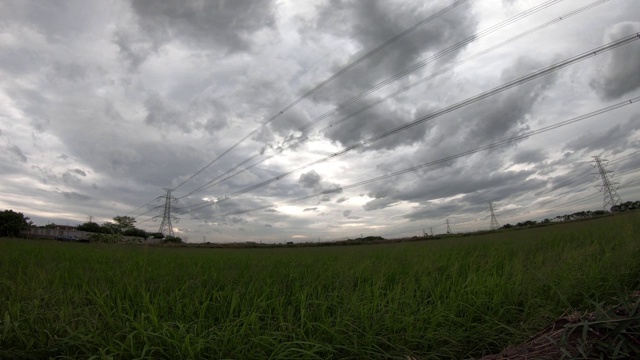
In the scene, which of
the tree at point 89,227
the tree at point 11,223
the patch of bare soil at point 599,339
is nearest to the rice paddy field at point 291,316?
the patch of bare soil at point 599,339

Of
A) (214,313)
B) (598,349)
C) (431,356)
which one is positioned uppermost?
(598,349)

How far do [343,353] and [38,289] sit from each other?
170 inches

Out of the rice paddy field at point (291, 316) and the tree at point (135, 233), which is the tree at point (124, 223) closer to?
the tree at point (135, 233)

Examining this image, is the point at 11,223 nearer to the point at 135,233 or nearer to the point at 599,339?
the point at 135,233

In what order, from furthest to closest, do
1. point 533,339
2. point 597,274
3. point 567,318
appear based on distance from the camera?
point 597,274
point 533,339
point 567,318

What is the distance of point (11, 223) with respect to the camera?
44.4m

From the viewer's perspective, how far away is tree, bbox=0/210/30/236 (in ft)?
143

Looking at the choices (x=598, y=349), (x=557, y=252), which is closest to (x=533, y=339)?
(x=598, y=349)

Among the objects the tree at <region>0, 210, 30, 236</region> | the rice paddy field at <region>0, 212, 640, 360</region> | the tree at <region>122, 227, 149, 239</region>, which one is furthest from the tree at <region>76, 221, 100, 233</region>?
the rice paddy field at <region>0, 212, 640, 360</region>

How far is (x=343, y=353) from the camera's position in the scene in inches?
115

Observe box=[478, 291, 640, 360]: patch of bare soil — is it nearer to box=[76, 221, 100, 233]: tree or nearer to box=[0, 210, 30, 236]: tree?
box=[0, 210, 30, 236]: tree

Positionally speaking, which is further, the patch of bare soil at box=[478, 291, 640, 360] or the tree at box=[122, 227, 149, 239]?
the tree at box=[122, 227, 149, 239]

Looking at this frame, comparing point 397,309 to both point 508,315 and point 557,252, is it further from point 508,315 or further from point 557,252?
point 557,252

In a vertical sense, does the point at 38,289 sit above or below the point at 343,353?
above
